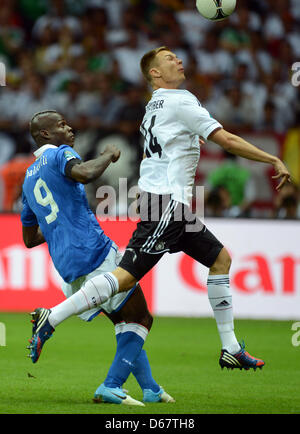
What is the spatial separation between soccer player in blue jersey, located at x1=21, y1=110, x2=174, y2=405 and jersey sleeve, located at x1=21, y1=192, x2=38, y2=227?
0.18 metres

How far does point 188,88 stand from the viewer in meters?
15.1

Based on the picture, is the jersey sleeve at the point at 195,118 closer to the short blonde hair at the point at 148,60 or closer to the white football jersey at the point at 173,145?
the white football jersey at the point at 173,145

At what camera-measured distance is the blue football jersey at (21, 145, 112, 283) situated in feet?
19.6

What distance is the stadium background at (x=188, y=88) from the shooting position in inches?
471

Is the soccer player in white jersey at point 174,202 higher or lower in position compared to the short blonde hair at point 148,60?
lower

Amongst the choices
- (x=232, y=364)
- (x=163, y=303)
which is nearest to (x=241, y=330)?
(x=163, y=303)

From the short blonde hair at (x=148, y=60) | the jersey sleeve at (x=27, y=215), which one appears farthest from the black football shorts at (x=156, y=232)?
the short blonde hair at (x=148, y=60)

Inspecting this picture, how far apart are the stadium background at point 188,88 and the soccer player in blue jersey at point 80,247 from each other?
5827 millimetres

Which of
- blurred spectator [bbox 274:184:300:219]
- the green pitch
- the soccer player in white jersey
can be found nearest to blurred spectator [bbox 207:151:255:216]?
blurred spectator [bbox 274:184:300:219]

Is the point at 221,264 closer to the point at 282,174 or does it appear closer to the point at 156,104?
the point at 282,174

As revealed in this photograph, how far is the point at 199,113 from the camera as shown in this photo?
5.95m

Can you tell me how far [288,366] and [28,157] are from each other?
271 inches

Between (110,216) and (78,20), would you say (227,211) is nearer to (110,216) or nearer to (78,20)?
(110,216)

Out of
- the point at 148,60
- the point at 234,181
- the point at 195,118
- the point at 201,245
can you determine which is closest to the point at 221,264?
the point at 201,245
